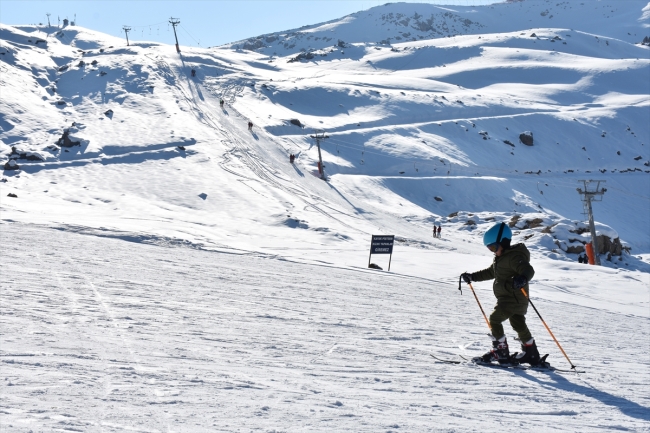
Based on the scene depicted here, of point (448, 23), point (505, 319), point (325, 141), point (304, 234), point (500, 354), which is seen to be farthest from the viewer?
point (448, 23)

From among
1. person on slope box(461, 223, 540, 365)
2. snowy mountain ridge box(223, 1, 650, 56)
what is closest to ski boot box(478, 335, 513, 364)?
person on slope box(461, 223, 540, 365)

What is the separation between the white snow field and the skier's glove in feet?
3.44

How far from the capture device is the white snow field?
5539 mm

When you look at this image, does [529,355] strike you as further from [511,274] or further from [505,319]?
[511,274]

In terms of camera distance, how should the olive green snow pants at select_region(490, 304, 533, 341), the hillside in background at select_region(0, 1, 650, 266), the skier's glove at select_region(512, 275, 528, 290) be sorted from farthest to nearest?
the hillside in background at select_region(0, 1, 650, 266) < the olive green snow pants at select_region(490, 304, 533, 341) < the skier's glove at select_region(512, 275, 528, 290)

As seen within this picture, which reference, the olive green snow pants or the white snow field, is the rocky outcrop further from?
the olive green snow pants

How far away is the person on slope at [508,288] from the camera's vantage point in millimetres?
7012

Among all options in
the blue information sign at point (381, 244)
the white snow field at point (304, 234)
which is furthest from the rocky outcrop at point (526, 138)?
the blue information sign at point (381, 244)

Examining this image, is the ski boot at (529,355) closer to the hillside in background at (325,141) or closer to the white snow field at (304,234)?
the white snow field at (304,234)

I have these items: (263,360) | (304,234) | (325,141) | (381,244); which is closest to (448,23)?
(325,141)

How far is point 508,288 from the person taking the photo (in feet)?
23.5

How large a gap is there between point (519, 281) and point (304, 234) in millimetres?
18219

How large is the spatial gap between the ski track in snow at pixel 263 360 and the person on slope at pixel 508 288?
0.37m

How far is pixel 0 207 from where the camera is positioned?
20469 mm
